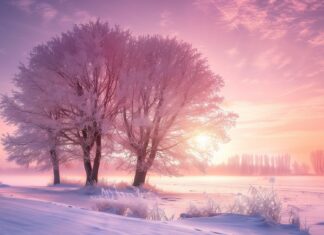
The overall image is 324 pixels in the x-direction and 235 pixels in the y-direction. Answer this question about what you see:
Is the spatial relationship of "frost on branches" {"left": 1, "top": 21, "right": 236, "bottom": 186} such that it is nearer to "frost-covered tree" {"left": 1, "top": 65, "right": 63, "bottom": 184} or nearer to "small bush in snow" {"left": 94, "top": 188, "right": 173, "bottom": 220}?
"frost-covered tree" {"left": 1, "top": 65, "right": 63, "bottom": 184}

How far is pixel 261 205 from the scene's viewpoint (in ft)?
30.9

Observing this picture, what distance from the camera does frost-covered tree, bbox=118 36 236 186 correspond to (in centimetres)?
1962

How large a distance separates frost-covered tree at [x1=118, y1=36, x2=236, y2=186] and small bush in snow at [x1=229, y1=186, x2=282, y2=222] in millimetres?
9899

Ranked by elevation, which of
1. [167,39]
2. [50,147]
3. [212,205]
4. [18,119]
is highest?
[167,39]

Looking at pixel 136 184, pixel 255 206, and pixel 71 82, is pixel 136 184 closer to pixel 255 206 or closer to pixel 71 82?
pixel 71 82

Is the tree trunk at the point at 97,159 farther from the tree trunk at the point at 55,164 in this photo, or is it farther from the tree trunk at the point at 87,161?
the tree trunk at the point at 55,164

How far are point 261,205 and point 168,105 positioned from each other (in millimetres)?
10620

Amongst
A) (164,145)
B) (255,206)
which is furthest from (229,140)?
(255,206)

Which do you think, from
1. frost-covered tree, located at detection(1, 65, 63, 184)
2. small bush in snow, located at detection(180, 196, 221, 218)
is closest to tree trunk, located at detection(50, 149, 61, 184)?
frost-covered tree, located at detection(1, 65, 63, 184)

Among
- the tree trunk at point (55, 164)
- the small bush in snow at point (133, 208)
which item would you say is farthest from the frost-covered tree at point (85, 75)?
the small bush in snow at point (133, 208)

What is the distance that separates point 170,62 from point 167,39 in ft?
4.81

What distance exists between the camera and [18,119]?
20531mm

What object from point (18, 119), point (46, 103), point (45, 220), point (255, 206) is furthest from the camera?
point (18, 119)

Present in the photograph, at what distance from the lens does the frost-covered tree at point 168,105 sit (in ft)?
64.4
